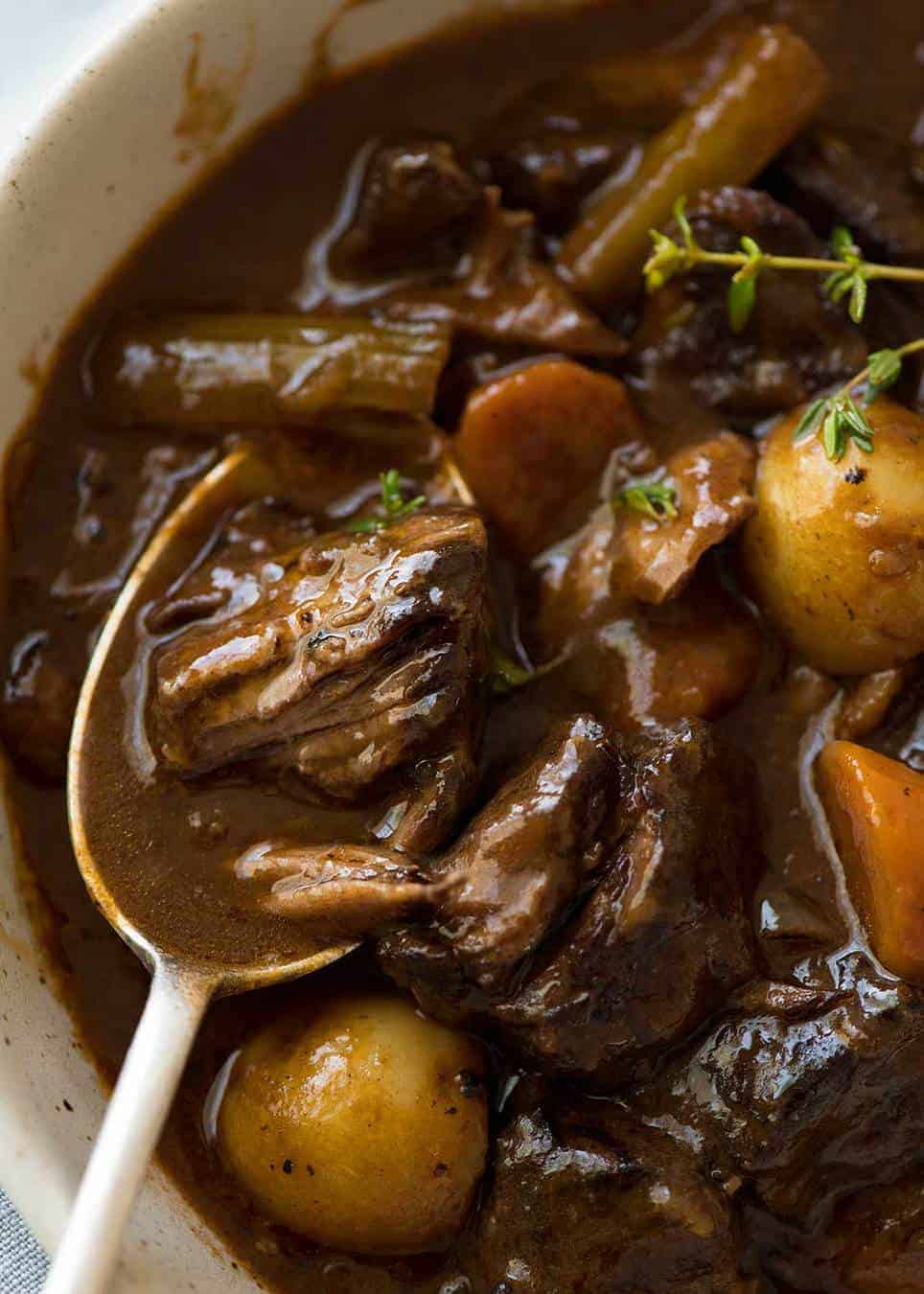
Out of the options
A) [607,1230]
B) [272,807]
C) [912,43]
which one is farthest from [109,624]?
[912,43]

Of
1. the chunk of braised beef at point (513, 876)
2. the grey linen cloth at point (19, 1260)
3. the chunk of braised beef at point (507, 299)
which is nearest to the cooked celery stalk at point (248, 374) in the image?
the chunk of braised beef at point (507, 299)

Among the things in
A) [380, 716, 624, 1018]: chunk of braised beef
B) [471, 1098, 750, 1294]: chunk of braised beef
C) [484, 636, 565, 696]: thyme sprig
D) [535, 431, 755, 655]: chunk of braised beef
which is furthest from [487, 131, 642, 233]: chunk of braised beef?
[471, 1098, 750, 1294]: chunk of braised beef

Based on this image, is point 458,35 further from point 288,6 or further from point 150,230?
point 150,230

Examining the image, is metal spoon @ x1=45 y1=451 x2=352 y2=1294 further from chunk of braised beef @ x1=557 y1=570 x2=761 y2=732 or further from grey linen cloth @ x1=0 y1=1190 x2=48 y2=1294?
chunk of braised beef @ x1=557 y1=570 x2=761 y2=732

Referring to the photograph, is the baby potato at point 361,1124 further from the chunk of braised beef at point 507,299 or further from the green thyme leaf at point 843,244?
the green thyme leaf at point 843,244

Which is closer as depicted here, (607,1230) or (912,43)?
(607,1230)

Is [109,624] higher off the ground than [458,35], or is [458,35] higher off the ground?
[458,35]

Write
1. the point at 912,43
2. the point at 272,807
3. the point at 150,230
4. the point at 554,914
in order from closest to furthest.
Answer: the point at 554,914 < the point at 272,807 < the point at 150,230 < the point at 912,43
